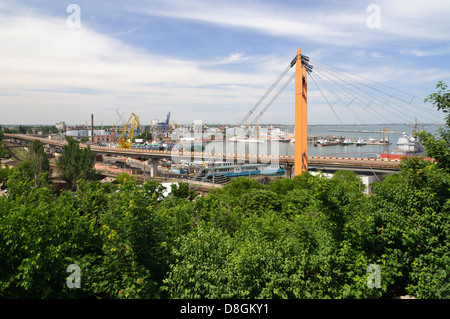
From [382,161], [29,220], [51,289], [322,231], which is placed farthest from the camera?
[382,161]

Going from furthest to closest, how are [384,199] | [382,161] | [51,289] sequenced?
[382,161] → [384,199] → [51,289]

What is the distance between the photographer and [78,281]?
3588 mm

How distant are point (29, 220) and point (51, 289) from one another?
2.69 ft

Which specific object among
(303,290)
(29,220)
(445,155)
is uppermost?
(445,155)

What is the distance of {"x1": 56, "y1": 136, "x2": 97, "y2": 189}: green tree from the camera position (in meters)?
20.3

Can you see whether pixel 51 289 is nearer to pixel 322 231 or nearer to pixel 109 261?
pixel 109 261

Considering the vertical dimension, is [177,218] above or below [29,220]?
below

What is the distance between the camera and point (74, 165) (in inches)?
802

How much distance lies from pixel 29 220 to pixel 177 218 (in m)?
2.55

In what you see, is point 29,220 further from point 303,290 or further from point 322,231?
point 322,231

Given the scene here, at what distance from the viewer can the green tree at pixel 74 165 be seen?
2030 cm
